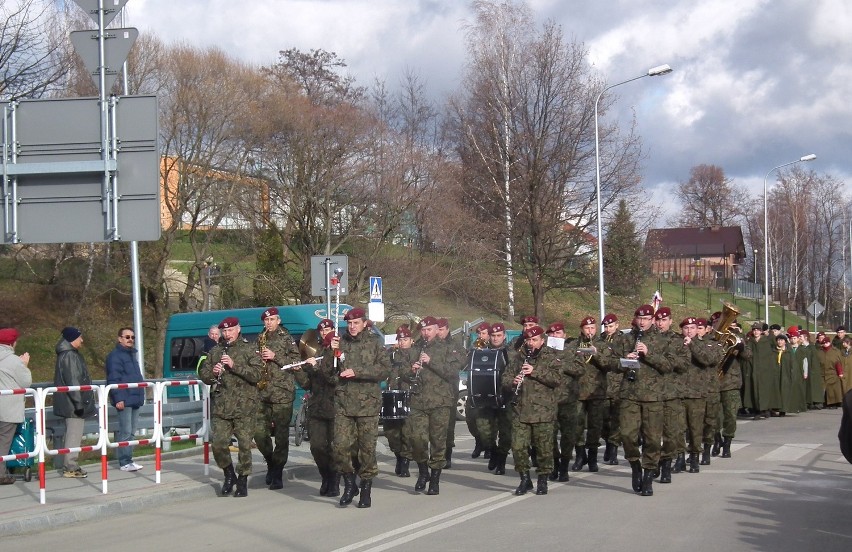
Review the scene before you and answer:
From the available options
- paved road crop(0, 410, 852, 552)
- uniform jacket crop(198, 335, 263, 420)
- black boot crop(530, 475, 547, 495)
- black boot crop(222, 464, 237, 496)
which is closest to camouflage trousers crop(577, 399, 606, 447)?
paved road crop(0, 410, 852, 552)

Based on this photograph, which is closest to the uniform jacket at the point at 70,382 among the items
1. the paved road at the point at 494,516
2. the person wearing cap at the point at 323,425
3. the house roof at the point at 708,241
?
the paved road at the point at 494,516

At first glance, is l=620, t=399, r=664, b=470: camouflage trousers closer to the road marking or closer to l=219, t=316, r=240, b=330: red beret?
the road marking

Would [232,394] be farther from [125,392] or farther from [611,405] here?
[611,405]

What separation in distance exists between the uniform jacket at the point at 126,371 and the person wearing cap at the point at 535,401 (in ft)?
16.4

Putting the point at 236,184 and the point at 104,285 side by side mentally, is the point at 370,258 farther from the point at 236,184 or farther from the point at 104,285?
the point at 104,285

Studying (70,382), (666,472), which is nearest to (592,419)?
(666,472)

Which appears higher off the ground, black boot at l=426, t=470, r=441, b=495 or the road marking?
black boot at l=426, t=470, r=441, b=495

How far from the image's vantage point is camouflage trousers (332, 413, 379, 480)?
10.5 m

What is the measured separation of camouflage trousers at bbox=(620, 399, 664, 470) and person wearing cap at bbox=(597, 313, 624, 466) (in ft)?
6.04

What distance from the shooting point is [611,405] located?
13820 millimetres

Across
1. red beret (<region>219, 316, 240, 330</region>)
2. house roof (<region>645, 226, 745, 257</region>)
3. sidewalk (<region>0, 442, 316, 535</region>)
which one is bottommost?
sidewalk (<region>0, 442, 316, 535</region>)

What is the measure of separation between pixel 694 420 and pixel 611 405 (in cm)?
148

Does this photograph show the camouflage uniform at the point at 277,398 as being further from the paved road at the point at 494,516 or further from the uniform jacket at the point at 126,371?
the uniform jacket at the point at 126,371

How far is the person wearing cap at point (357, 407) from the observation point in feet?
34.4
